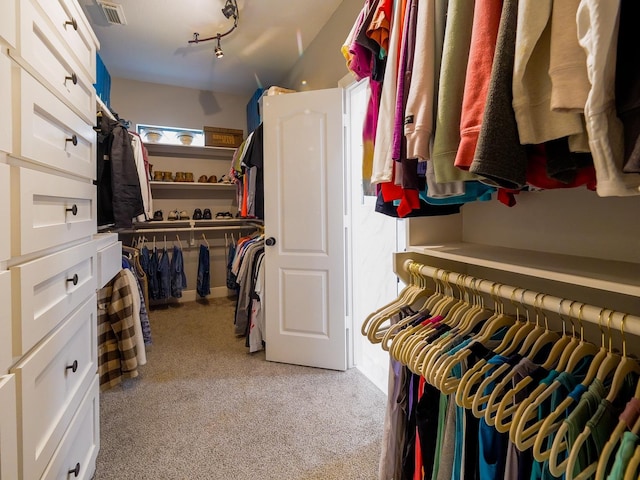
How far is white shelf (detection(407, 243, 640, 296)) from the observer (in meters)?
0.67

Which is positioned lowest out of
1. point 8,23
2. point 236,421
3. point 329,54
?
point 236,421

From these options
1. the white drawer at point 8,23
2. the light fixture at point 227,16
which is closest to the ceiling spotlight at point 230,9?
the light fixture at point 227,16

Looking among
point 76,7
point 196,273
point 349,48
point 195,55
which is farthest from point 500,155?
point 196,273

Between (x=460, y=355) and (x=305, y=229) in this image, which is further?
(x=305, y=229)

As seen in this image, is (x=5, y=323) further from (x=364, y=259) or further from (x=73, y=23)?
(x=364, y=259)

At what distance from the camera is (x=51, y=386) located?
0.94 meters

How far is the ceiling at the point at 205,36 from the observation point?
2.43m

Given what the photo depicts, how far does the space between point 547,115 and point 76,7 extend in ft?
5.16

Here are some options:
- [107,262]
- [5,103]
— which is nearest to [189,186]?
[107,262]

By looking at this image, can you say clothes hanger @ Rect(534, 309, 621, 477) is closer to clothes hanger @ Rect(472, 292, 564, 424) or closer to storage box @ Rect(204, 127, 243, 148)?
clothes hanger @ Rect(472, 292, 564, 424)

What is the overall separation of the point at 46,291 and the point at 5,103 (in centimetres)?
50

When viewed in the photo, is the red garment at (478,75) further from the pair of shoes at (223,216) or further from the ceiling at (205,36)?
the pair of shoes at (223,216)

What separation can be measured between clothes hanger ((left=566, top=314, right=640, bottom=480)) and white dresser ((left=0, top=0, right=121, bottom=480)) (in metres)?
1.11

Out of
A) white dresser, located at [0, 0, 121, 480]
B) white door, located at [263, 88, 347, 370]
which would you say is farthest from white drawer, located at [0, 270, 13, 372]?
white door, located at [263, 88, 347, 370]
